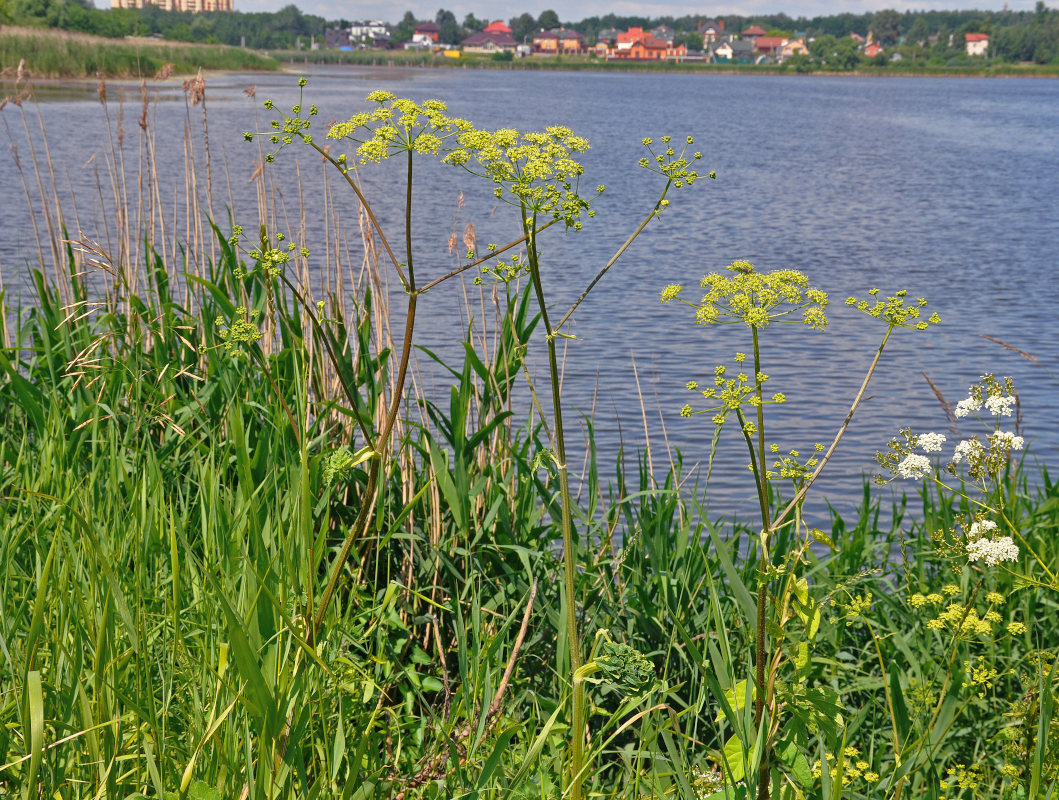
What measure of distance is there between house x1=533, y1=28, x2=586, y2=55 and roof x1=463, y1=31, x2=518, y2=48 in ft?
17.3

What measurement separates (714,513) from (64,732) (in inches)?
169

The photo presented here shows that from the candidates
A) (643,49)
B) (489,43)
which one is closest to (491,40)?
(489,43)

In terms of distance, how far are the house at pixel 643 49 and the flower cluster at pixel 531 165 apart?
6294 inches

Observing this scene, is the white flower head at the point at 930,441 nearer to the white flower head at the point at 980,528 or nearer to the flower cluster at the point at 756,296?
the white flower head at the point at 980,528

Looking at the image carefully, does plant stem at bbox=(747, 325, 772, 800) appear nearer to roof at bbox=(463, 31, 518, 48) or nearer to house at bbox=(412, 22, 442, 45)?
roof at bbox=(463, 31, 518, 48)

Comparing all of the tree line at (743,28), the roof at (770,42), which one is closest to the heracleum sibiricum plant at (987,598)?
the tree line at (743,28)

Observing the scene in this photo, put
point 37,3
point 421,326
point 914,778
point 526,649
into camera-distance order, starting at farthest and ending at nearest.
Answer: point 37,3 < point 421,326 < point 526,649 < point 914,778

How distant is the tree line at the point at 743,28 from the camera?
9404cm

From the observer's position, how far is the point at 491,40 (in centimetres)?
17400

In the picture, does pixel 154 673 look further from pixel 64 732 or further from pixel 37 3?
pixel 37 3

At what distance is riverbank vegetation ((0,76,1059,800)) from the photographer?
1.86m

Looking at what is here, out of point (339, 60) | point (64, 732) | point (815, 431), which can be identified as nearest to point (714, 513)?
point (815, 431)

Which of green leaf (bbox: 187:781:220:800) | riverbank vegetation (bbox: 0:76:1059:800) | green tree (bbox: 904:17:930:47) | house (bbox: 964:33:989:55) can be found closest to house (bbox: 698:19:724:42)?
green tree (bbox: 904:17:930:47)

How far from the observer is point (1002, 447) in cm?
244
